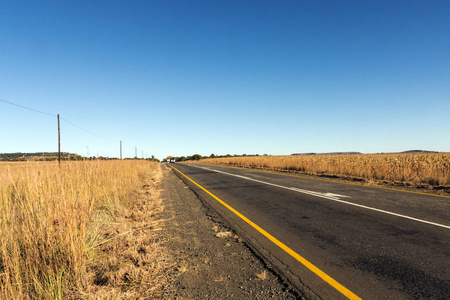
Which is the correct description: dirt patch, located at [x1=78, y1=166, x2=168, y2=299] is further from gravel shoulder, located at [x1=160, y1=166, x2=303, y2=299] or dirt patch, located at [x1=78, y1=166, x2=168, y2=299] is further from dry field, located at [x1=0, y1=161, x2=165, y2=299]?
gravel shoulder, located at [x1=160, y1=166, x2=303, y2=299]

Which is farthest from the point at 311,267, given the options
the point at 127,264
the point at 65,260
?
the point at 65,260

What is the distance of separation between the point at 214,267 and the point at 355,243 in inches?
98.6

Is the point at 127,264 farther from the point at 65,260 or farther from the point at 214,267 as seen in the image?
the point at 214,267

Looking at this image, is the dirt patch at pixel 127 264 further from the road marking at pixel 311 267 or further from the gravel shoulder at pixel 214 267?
the road marking at pixel 311 267

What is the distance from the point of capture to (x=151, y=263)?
336 cm

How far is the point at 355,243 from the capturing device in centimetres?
403

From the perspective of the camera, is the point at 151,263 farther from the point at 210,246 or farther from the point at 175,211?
the point at 175,211

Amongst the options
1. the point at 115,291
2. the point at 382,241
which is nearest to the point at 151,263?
the point at 115,291

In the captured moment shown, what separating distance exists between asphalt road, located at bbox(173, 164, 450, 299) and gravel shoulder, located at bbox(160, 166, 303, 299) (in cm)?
26

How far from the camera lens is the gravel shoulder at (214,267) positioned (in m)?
2.67

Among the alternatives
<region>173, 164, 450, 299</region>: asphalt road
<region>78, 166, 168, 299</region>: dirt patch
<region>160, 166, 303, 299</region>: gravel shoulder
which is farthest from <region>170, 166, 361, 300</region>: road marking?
<region>78, 166, 168, 299</region>: dirt patch

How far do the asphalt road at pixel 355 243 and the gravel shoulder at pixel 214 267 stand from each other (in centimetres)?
26

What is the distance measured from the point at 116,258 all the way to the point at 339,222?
4.50 metres

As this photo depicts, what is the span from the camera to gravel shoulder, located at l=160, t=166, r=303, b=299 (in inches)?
105
